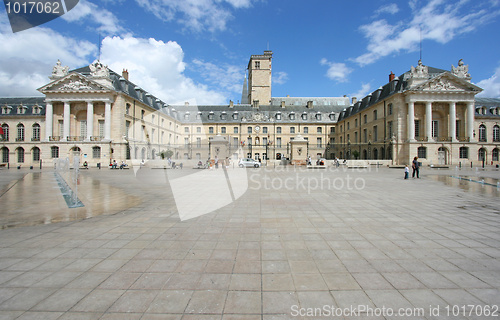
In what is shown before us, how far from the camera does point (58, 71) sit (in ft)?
127

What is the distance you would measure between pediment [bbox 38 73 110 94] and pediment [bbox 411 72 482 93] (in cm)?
4829

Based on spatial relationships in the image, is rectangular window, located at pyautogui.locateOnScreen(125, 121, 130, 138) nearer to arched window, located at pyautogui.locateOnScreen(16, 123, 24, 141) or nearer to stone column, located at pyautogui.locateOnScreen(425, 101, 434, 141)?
arched window, located at pyautogui.locateOnScreen(16, 123, 24, 141)

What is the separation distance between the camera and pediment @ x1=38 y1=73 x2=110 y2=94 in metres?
36.6

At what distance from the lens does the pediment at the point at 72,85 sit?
3662cm

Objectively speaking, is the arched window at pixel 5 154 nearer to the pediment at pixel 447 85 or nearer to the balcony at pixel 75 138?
the balcony at pixel 75 138

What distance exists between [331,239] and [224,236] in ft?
7.02

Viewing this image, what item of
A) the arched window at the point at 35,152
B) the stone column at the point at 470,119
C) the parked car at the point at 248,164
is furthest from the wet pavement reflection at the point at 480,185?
the arched window at the point at 35,152

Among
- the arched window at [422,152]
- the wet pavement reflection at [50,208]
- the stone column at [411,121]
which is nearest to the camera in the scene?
the wet pavement reflection at [50,208]

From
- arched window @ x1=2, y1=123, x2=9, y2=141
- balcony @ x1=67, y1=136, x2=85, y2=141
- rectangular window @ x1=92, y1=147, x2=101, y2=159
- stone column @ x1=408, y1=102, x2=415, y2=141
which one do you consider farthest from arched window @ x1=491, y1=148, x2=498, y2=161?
arched window @ x1=2, y1=123, x2=9, y2=141

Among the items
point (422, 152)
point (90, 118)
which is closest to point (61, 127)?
point (90, 118)

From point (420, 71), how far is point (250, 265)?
139 ft

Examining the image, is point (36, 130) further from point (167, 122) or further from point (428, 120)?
point (428, 120)

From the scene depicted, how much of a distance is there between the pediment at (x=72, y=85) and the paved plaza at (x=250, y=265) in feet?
121

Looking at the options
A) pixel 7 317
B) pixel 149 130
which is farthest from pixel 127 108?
pixel 7 317
